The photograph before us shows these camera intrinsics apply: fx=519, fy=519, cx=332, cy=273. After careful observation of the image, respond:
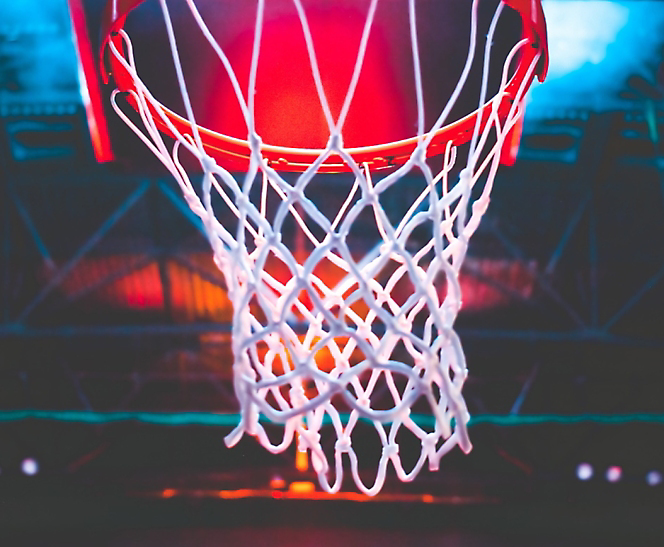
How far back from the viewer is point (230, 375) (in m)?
2.64

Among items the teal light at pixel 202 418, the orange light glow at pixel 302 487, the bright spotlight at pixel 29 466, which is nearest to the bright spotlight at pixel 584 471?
the teal light at pixel 202 418

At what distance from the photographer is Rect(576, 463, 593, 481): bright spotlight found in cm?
259

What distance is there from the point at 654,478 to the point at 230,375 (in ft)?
7.19

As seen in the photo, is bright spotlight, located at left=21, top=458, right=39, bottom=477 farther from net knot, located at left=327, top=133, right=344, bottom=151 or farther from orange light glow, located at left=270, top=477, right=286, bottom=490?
net knot, located at left=327, top=133, right=344, bottom=151

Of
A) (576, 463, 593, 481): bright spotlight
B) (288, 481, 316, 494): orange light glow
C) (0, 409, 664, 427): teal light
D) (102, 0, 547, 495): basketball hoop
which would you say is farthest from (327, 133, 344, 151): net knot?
(576, 463, 593, 481): bright spotlight

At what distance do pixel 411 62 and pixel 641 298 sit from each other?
7.10 ft

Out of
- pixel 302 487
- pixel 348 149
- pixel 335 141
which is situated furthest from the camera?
pixel 302 487

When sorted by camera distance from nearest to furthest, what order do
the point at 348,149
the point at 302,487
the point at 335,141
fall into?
the point at 335,141, the point at 348,149, the point at 302,487

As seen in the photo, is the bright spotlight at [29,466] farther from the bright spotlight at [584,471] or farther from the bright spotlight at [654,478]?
the bright spotlight at [654,478]

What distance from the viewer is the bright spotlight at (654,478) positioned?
2594 millimetres

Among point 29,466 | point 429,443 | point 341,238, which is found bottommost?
point 29,466

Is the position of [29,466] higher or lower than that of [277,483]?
higher

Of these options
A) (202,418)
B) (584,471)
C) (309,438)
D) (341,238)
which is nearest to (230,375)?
(202,418)

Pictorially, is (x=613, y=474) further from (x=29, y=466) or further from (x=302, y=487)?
(x=29, y=466)
